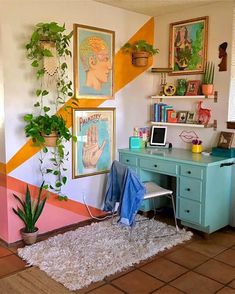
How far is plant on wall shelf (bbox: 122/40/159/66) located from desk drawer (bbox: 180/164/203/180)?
4.42 ft

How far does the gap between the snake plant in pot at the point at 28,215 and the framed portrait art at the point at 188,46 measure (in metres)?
2.10

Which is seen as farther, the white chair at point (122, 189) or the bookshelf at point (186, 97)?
the bookshelf at point (186, 97)

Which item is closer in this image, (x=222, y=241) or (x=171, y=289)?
(x=171, y=289)

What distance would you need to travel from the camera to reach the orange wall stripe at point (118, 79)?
3.07 m

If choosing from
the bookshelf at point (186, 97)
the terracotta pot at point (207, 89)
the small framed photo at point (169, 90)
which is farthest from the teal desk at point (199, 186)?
the small framed photo at point (169, 90)

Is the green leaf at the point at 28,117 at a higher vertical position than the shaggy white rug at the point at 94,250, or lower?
higher

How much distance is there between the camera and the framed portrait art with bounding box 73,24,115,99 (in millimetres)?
3371

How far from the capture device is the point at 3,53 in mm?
2861

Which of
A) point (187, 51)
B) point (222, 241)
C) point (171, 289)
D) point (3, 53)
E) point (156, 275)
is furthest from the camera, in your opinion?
point (187, 51)

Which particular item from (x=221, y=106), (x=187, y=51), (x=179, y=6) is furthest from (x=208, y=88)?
(x=179, y=6)

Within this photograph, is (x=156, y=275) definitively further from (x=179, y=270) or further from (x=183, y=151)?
(x=183, y=151)

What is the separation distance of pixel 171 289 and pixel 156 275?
0.71 feet

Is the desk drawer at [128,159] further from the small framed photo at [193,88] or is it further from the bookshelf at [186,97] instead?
the small framed photo at [193,88]

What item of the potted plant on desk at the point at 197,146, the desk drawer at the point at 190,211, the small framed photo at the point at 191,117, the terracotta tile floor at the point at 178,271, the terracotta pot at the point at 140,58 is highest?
the terracotta pot at the point at 140,58
